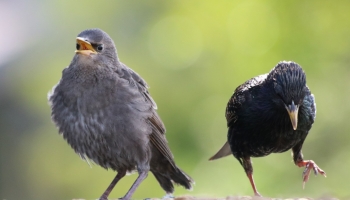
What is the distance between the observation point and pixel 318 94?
877 centimetres

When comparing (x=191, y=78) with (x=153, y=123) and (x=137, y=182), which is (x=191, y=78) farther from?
(x=137, y=182)

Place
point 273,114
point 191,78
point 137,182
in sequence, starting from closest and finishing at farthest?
point 137,182, point 273,114, point 191,78

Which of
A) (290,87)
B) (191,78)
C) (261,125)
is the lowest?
(191,78)

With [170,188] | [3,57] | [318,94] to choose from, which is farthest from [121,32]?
[170,188]

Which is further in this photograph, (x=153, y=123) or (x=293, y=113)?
(x=153, y=123)

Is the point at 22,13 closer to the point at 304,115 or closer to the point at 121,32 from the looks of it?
the point at 121,32

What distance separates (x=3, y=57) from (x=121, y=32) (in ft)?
7.07

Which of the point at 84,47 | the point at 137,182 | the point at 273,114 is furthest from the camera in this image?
the point at 273,114

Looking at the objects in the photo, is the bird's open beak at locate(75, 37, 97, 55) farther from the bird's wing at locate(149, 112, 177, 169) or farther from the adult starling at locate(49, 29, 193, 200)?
the bird's wing at locate(149, 112, 177, 169)

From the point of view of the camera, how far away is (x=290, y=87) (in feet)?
18.2

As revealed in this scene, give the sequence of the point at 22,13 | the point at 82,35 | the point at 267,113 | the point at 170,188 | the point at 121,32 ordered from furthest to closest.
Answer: the point at 22,13
the point at 121,32
the point at 170,188
the point at 267,113
the point at 82,35

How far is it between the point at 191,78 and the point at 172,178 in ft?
11.9

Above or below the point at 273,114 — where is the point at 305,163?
below

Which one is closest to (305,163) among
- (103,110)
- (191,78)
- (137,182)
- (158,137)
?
(158,137)
